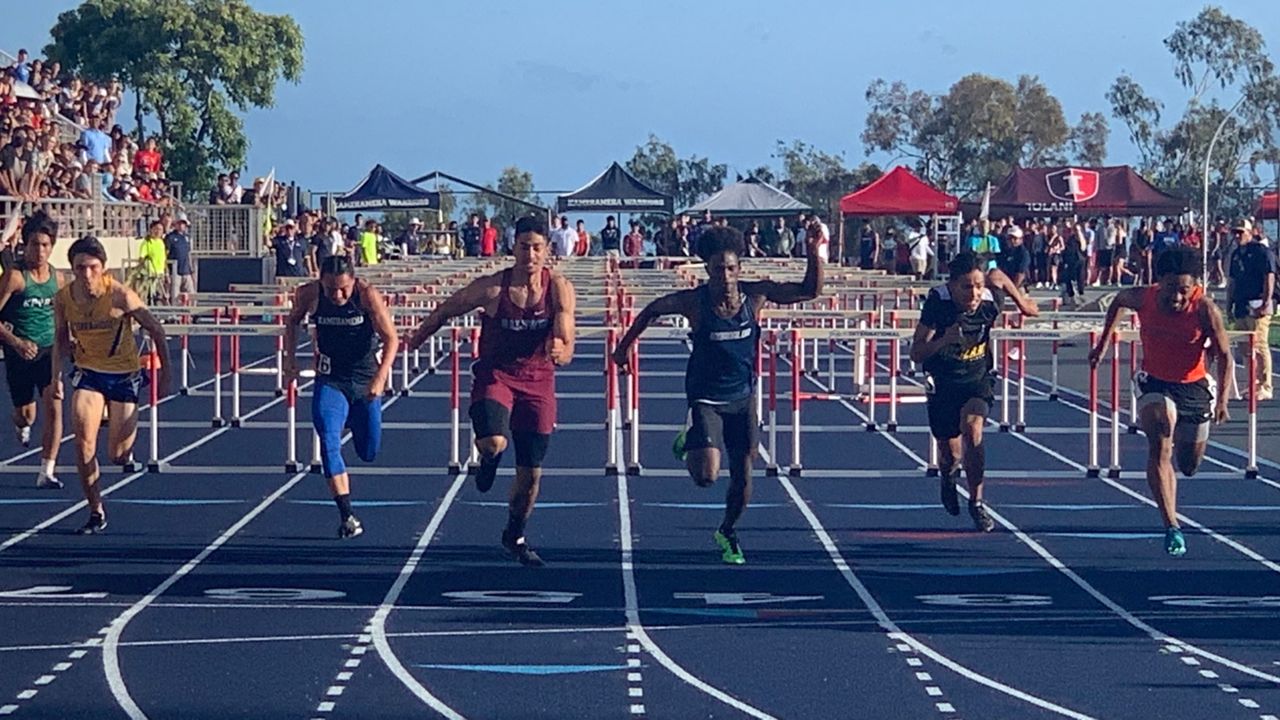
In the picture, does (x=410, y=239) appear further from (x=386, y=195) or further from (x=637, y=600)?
(x=637, y=600)

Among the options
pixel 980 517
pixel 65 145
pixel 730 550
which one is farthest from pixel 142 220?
pixel 730 550

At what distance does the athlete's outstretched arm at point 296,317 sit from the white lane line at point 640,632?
84.6 inches

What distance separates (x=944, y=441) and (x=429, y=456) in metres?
5.85

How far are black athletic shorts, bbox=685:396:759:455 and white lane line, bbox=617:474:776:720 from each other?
2.58 ft

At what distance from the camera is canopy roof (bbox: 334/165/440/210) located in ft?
Result: 145

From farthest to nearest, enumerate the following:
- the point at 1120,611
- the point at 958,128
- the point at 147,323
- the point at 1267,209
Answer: the point at 958,128
the point at 1267,209
the point at 147,323
the point at 1120,611

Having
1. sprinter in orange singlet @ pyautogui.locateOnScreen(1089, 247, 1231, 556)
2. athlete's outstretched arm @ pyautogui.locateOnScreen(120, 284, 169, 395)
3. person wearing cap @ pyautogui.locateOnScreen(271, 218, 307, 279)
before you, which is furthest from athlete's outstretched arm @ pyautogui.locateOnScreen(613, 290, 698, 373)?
person wearing cap @ pyautogui.locateOnScreen(271, 218, 307, 279)

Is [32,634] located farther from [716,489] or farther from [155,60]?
[155,60]

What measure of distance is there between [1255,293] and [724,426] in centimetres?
1169

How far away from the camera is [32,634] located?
9.47 metres

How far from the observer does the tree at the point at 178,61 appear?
6006 cm

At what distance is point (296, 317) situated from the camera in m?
12.4

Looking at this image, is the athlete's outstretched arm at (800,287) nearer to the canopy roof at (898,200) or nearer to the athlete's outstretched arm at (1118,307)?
the athlete's outstretched arm at (1118,307)

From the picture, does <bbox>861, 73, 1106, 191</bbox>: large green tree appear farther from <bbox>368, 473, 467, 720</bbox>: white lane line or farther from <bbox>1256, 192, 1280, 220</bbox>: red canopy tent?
<bbox>368, 473, 467, 720</bbox>: white lane line
